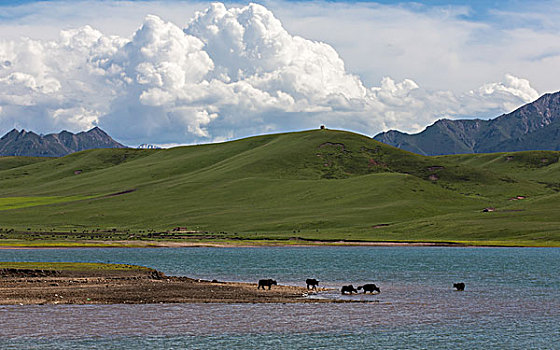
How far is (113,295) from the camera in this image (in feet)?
185

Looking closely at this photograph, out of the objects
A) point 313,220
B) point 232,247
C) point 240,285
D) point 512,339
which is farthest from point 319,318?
point 313,220

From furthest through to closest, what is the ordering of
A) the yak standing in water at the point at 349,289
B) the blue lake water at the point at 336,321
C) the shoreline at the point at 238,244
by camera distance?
the shoreline at the point at 238,244, the yak standing in water at the point at 349,289, the blue lake water at the point at 336,321

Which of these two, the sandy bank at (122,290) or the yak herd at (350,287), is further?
the yak herd at (350,287)

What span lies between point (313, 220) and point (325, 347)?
154 meters

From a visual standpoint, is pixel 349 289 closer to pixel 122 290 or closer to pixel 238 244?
pixel 122 290

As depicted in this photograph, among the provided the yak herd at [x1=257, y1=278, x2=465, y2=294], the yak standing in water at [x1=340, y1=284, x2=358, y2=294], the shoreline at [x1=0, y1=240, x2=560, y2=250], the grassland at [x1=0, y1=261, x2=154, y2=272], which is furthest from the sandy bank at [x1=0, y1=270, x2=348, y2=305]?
the shoreline at [x1=0, y1=240, x2=560, y2=250]

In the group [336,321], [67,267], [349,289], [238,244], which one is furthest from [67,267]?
[238,244]

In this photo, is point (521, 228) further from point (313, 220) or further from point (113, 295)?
point (113, 295)

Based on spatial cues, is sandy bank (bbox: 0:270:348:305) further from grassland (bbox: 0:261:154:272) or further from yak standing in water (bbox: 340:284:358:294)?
grassland (bbox: 0:261:154:272)

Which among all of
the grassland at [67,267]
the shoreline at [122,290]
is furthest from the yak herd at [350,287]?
the grassland at [67,267]

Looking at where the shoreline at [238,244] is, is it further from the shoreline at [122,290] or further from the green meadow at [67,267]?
the shoreline at [122,290]

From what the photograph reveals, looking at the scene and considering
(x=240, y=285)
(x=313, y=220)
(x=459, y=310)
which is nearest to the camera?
(x=459, y=310)

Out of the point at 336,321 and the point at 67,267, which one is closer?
the point at 336,321

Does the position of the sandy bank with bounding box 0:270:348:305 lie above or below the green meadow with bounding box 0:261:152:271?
below
